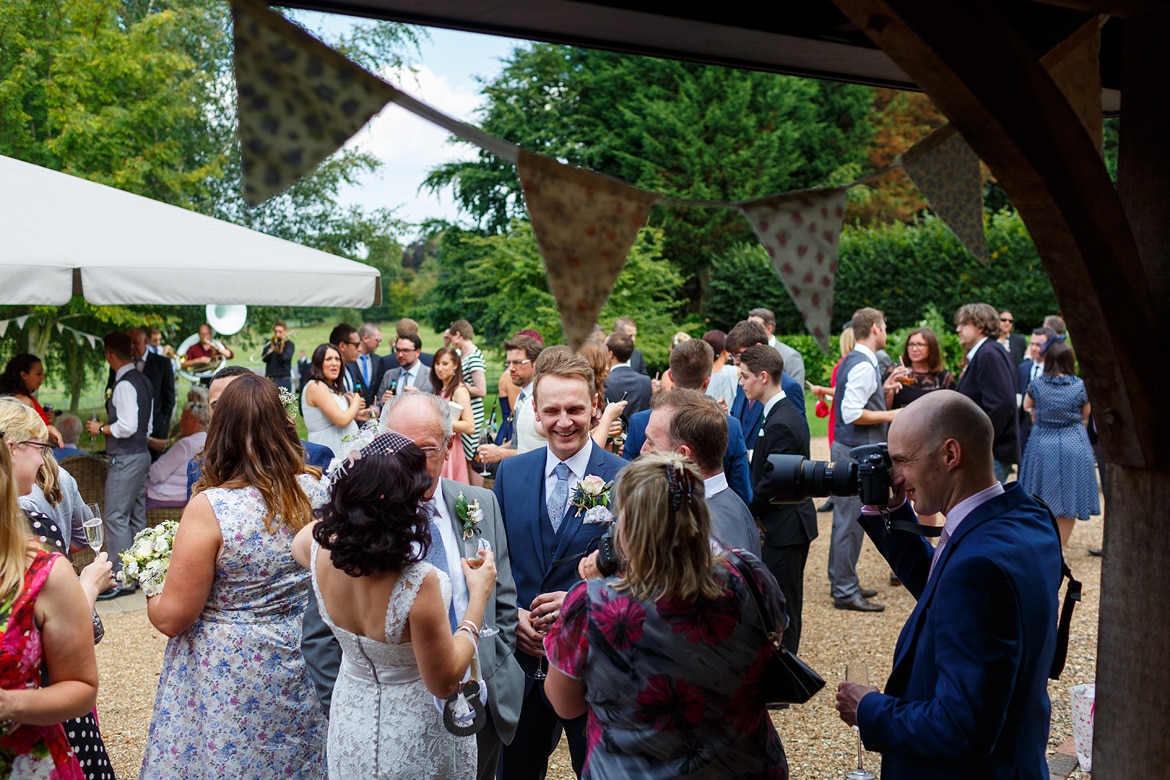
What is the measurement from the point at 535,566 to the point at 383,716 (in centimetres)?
89

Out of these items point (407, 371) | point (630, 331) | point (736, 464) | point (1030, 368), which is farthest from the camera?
point (1030, 368)

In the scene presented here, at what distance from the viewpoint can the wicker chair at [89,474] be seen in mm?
6918

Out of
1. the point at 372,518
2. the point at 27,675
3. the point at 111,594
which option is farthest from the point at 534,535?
the point at 111,594

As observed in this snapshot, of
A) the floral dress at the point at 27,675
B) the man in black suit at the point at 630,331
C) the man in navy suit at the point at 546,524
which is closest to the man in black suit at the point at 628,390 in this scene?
the man in black suit at the point at 630,331

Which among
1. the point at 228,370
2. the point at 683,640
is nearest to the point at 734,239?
the point at 228,370

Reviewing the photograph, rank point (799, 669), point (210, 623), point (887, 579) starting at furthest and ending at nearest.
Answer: point (887, 579) < point (210, 623) < point (799, 669)

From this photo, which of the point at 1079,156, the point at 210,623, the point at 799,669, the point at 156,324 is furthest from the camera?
the point at 156,324

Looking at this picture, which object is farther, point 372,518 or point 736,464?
point 736,464

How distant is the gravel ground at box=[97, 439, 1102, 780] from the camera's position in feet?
14.9

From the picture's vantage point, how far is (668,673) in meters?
2.00

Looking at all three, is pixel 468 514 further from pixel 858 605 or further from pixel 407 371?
pixel 407 371

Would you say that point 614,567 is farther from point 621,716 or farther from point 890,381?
point 890,381

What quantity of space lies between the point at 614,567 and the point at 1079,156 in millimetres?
1323

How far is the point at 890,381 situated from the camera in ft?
25.4
